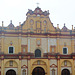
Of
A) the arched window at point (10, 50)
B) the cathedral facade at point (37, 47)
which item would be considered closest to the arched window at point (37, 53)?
the cathedral facade at point (37, 47)

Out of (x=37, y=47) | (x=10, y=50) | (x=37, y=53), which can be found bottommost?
(x=37, y=53)

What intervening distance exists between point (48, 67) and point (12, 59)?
667 cm

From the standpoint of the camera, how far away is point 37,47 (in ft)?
114

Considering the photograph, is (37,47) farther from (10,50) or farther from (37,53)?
(10,50)

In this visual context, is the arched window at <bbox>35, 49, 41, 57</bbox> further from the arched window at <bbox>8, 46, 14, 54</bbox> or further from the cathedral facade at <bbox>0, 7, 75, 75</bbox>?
the arched window at <bbox>8, 46, 14, 54</bbox>

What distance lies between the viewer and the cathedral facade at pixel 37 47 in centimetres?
3350

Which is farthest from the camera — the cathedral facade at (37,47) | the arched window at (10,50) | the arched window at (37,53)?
the arched window at (37,53)

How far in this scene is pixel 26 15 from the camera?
119ft

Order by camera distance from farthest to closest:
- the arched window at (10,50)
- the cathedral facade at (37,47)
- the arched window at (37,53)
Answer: the arched window at (37,53), the arched window at (10,50), the cathedral facade at (37,47)

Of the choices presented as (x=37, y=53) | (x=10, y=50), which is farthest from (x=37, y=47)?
(x=10, y=50)

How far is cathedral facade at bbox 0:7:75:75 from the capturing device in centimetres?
3350

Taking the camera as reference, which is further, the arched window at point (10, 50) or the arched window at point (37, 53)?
the arched window at point (37, 53)

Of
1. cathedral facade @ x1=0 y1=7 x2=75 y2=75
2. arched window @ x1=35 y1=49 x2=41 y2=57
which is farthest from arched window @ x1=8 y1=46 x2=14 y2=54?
arched window @ x1=35 y1=49 x2=41 y2=57

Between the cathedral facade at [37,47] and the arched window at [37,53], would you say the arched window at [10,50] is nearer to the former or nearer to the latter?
the cathedral facade at [37,47]
